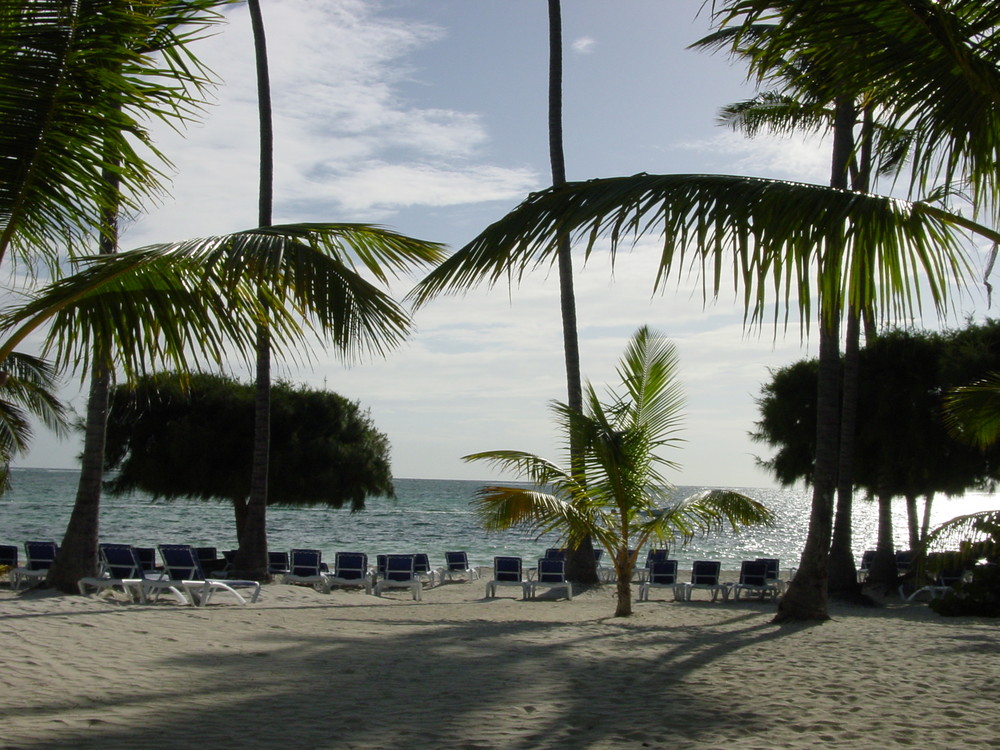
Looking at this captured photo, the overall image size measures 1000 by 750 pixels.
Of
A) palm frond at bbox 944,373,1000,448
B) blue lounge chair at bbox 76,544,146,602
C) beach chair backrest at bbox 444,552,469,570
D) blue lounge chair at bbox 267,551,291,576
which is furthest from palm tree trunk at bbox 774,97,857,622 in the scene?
blue lounge chair at bbox 267,551,291,576

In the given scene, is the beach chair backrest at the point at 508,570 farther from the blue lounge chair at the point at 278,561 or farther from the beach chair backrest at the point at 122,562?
the beach chair backrest at the point at 122,562

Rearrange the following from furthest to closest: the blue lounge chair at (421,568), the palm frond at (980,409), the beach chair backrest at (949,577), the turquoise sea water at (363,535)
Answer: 1. the turquoise sea water at (363,535)
2. the blue lounge chair at (421,568)
3. the beach chair backrest at (949,577)
4. the palm frond at (980,409)

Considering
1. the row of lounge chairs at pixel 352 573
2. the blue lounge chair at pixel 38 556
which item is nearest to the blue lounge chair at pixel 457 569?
the row of lounge chairs at pixel 352 573

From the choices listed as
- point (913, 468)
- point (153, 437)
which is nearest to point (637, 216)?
point (913, 468)

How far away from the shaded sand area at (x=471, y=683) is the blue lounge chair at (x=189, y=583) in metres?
1.24

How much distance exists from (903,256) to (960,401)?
21.4 feet

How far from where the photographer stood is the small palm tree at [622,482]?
39.7ft

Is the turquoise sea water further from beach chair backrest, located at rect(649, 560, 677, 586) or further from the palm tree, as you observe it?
the palm tree

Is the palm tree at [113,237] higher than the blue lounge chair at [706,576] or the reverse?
higher

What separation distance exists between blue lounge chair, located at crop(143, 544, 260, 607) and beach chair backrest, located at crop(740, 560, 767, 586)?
9543 millimetres

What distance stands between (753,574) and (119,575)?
11.5 m

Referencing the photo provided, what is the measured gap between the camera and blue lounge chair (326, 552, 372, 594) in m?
17.5

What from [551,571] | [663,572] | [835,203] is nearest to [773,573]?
[663,572]

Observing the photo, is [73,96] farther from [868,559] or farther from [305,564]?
[868,559]
